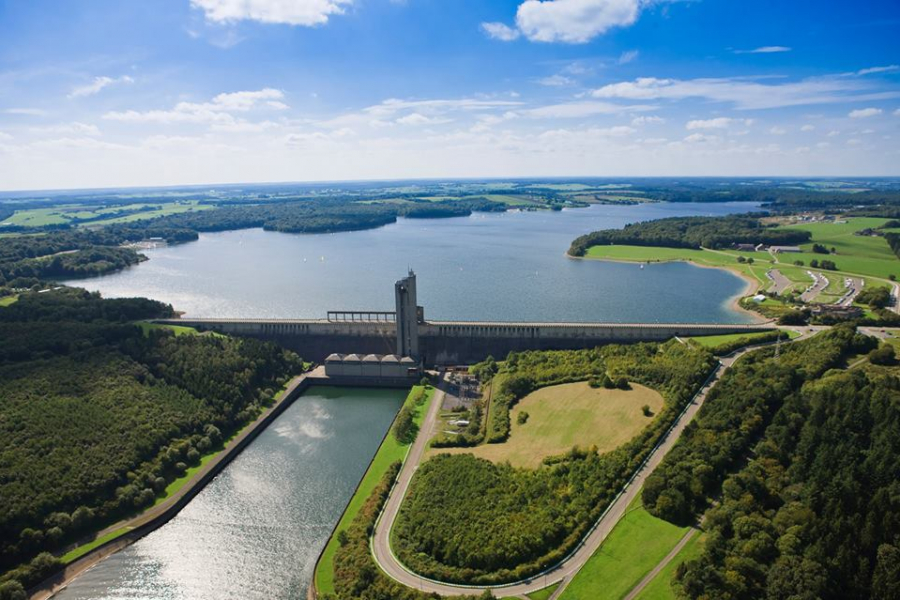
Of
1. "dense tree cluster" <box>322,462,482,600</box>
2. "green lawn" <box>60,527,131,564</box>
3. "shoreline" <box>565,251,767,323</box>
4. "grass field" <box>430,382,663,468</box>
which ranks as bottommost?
"green lawn" <box>60,527,131,564</box>

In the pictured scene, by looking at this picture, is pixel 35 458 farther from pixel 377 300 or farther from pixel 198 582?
pixel 377 300

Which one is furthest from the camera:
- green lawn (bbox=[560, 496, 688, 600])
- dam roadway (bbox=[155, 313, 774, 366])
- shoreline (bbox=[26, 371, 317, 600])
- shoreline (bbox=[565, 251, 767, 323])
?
shoreline (bbox=[565, 251, 767, 323])

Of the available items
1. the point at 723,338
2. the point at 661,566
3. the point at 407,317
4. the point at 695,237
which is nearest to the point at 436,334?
the point at 407,317

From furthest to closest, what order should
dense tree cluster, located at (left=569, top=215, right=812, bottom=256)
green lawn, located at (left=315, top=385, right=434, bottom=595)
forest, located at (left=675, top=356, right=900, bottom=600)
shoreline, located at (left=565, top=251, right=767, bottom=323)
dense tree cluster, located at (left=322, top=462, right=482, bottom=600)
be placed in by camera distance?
1. dense tree cluster, located at (left=569, top=215, right=812, bottom=256)
2. shoreline, located at (left=565, top=251, right=767, bottom=323)
3. green lawn, located at (left=315, top=385, right=434, bottom=595)
4. dense tree cluster, located at (left=322, top=462, right=482, bottom=600)
5. forest, located at (left=675, top=356, right=900, bottom=600)

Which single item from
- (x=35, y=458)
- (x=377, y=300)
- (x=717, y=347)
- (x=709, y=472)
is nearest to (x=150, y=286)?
(x=377, y=300)

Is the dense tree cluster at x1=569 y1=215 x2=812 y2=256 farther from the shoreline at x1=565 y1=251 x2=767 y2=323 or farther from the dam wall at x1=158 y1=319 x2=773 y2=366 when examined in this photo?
the dam wall at x1=158 y1=319 x2=773 y2=366

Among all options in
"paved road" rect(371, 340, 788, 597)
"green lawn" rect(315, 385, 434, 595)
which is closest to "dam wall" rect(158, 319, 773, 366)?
"green lawn" rect(315, 385, 434, 595)

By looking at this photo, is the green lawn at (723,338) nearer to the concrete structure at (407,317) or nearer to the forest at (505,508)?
the forest at (505,508)
